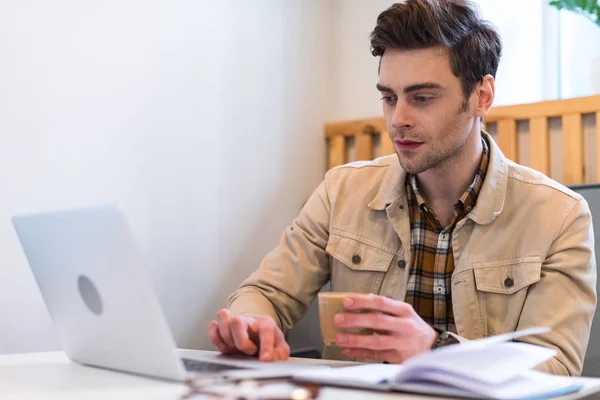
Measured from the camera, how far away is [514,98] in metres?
2.34

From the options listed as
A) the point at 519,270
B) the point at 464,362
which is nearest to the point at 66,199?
the point at 519,270

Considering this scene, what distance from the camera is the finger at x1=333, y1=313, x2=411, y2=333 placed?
3.22 ft

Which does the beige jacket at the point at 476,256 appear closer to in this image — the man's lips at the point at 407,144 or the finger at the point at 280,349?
the man's lips at the point at 407,144

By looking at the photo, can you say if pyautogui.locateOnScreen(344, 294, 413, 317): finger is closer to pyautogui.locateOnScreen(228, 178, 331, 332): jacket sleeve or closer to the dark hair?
pyautogui.locateOnScreen(228, 178, 331, 332): jacket sleeve

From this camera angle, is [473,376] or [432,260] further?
[432,260]

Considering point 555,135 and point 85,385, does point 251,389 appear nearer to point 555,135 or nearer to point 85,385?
point 85,385

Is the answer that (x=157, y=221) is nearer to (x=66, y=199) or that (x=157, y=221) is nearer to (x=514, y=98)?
(x=66, y=199)

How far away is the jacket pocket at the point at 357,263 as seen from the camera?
1.58 metres

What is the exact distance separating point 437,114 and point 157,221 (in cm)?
85

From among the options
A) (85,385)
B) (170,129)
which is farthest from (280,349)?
(170,129)

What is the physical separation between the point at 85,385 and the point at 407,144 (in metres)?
0.89

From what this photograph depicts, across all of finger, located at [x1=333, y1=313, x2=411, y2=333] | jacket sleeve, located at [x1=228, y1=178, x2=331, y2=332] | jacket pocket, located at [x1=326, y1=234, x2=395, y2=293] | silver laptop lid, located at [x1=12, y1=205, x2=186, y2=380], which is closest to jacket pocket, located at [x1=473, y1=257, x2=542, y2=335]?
jacket pocket, located at [x1=326, y1=234, x2=395, y2=293]

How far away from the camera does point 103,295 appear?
0.89m

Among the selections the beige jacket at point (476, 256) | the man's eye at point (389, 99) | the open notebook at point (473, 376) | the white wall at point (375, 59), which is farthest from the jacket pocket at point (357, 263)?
the white wall at point (375, 59)
